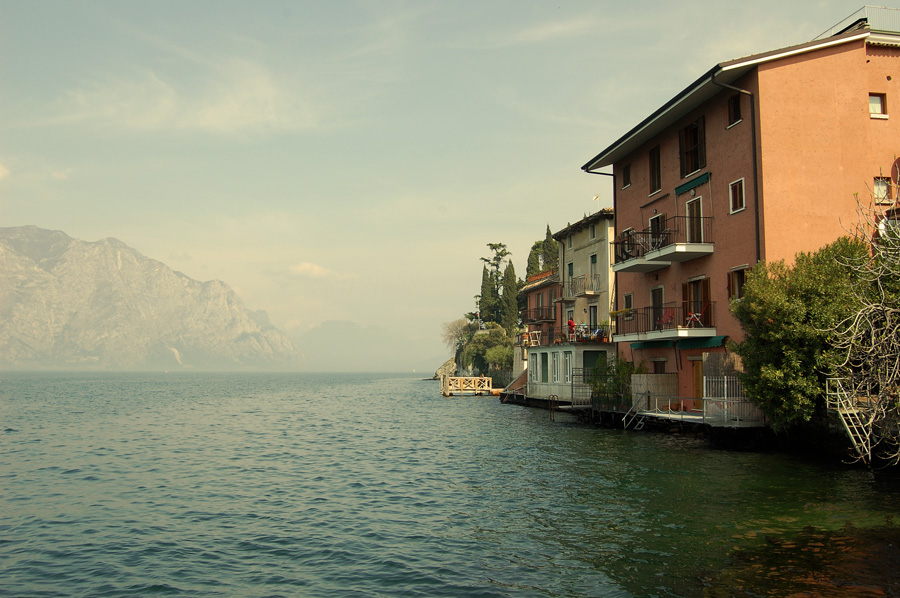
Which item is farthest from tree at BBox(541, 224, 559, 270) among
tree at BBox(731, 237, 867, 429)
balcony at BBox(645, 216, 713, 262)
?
tree at BBox(731, 237, 867, 429)

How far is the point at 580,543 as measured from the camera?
13523 millimetres

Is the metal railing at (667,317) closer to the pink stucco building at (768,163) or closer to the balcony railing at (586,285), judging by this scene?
the pink stucco building at (768,163)

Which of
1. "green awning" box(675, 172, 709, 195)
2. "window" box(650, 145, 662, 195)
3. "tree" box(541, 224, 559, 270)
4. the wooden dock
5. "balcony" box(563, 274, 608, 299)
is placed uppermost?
"tree" box(541, 224, 559, 270)

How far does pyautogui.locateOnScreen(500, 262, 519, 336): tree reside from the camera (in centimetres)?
9394

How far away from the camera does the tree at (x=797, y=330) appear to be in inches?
837

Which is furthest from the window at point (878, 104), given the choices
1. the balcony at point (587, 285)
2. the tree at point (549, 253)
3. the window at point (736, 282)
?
the tree at point (549, 253)

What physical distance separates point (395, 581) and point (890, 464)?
15380 millimetres

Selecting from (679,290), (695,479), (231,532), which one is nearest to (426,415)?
(679,290)

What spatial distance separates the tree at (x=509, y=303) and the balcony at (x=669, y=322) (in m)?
55.3

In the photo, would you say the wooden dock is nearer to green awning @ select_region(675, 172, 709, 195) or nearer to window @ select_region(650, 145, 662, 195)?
window @ select_region(650, 145, 662, 195)

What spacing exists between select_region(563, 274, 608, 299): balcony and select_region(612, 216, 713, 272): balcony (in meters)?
10.6

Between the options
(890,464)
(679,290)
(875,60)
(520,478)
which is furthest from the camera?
(679,290)

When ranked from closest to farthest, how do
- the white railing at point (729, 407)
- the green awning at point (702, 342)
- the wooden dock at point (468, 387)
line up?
1. the white railing at point (729, 407)
2. the green awning at point (702, 342)
3. the wooden dock at point (468, 387)

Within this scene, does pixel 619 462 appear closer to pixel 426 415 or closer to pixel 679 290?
pixel 679 290
